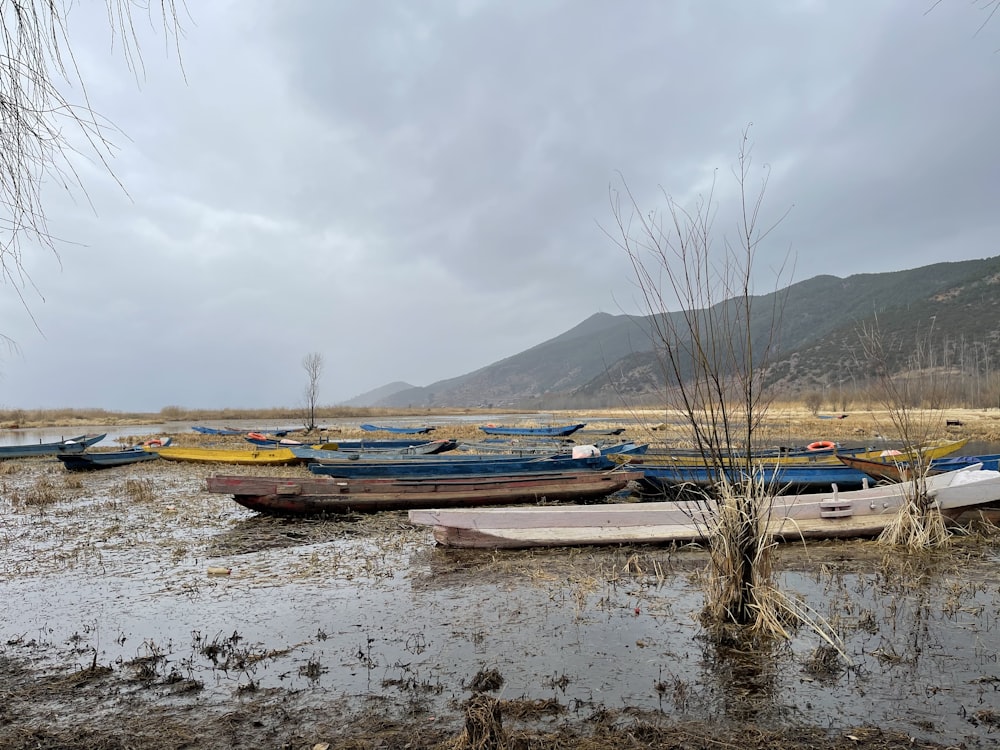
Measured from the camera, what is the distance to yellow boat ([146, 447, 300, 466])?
20.5 metres

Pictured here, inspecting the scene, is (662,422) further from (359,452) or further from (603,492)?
(359,452)

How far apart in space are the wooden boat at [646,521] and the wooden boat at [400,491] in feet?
9.30

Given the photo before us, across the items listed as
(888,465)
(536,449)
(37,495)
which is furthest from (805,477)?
(37,495)

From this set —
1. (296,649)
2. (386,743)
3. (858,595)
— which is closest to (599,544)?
(858,595)

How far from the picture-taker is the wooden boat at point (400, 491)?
35.4 feet

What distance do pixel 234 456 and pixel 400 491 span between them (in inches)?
486

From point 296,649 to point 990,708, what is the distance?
5270 millimetres

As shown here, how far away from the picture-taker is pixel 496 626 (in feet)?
18.5

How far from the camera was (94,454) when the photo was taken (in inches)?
803

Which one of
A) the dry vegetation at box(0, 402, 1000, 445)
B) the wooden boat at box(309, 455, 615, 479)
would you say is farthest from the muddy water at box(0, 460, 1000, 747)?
the wooden boat at box(309, 455, 615, 479)

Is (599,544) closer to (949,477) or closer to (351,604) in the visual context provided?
(351,604)

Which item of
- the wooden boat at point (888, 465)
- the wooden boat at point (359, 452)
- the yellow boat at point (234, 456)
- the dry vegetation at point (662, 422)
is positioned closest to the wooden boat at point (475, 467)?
the dry vegetation at point (662, 422)

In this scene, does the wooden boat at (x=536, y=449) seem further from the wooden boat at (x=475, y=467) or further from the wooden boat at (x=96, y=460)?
the wooden boat at (x=96, y=460)

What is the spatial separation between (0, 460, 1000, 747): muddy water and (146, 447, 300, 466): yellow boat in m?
10.7
